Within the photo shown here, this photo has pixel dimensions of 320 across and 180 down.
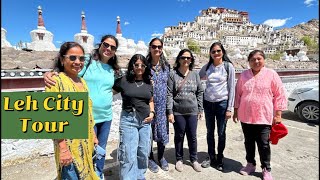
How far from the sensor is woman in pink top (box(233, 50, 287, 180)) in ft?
10.1

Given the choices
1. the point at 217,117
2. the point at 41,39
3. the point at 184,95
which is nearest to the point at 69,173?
the point at 184,95

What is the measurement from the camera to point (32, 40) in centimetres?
732

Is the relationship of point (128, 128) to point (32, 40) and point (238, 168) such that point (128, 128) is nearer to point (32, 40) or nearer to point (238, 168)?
Result: point (238, 168)

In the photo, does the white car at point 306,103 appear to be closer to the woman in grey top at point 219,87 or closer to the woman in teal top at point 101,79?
the woman in grey top at point 219,87

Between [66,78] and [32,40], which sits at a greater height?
[32,40]

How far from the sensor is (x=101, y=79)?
2582 mm

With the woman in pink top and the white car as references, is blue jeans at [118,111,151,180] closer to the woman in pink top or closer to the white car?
the woman in pink top

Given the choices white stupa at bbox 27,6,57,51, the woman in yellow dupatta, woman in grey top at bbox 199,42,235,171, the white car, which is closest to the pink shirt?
woman in grey top at bbox 199,42,235,171

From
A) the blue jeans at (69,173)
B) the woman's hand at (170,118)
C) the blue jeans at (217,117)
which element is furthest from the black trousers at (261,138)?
the blue jeans at (69,173)

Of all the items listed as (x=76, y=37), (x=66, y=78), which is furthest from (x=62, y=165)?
(x=76, y=37)

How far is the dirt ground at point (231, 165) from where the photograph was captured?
11.1 ft

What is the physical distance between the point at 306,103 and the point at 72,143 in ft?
22.8

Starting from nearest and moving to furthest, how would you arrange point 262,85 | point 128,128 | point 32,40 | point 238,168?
point 128,128
point 262,85
point 238,168
point 32,40

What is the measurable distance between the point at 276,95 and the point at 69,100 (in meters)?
2.70
